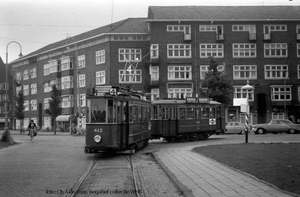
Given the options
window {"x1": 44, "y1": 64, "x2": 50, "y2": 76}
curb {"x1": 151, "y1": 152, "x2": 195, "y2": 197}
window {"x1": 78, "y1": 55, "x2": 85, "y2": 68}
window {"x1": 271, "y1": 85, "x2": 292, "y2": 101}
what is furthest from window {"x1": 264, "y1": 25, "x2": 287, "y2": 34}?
curb {"x1": 151, "y1": 152, "x2": 195, "y2": 197}

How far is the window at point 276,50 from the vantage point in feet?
172

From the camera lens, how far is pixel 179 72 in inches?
2071

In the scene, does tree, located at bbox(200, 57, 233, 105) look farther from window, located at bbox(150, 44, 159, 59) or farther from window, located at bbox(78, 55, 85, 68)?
Answer: window, located at bbox(78, 55, 85, 68)

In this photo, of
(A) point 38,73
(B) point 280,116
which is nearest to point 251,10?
(B) point 280,116

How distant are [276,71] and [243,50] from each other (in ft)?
16.8

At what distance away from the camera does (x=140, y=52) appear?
180 ft

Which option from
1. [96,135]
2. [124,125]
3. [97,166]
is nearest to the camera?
[97,166]

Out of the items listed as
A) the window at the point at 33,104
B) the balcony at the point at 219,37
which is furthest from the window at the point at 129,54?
the window at the point at 33,104

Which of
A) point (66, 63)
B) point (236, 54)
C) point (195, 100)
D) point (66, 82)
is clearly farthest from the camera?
point (66, 82)

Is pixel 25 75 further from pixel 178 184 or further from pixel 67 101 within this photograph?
pixel 178 184

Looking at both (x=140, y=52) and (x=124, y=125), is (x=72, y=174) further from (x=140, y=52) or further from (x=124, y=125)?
(x=140, y=52)

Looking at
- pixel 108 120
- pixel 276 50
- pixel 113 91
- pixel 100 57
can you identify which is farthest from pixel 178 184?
pixel 100 57

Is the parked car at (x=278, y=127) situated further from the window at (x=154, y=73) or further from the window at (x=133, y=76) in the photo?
the window at (x=133, y=76)

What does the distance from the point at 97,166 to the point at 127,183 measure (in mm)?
4219
